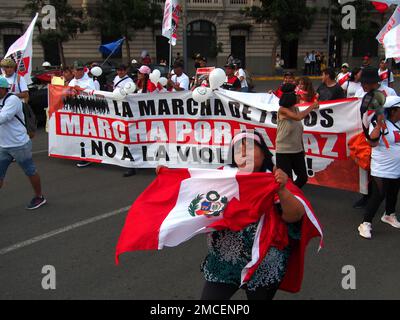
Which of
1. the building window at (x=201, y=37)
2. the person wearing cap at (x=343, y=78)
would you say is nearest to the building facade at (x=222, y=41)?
the building window at (x=201, y=37)

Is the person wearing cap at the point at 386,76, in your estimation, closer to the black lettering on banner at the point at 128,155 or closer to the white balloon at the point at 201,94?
the white balloon at the point at 201,94

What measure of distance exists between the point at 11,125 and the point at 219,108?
2941 millimetres

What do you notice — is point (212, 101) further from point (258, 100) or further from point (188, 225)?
point (188, 225)

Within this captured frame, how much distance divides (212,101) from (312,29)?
3747 cm

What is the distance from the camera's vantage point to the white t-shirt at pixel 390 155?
15.8 ft

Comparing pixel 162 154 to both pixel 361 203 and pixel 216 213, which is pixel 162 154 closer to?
pixel 361 203

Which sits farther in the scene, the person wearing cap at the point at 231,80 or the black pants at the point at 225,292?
the person wearing cap at the point at 231,80

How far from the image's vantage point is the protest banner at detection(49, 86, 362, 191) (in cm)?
601

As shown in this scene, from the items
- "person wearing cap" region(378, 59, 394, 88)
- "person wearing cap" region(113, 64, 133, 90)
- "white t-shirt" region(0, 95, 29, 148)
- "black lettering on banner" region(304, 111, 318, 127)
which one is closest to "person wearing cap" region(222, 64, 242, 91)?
"person wearing cap" region(113, 64, 133, 90)

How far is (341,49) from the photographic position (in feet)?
139

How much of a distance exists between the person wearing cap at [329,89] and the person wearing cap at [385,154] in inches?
79.6

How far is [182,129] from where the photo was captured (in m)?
A: 7.42

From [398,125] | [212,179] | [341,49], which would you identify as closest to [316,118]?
[398,125]

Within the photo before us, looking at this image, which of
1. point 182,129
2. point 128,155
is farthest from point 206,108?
point 128,155
